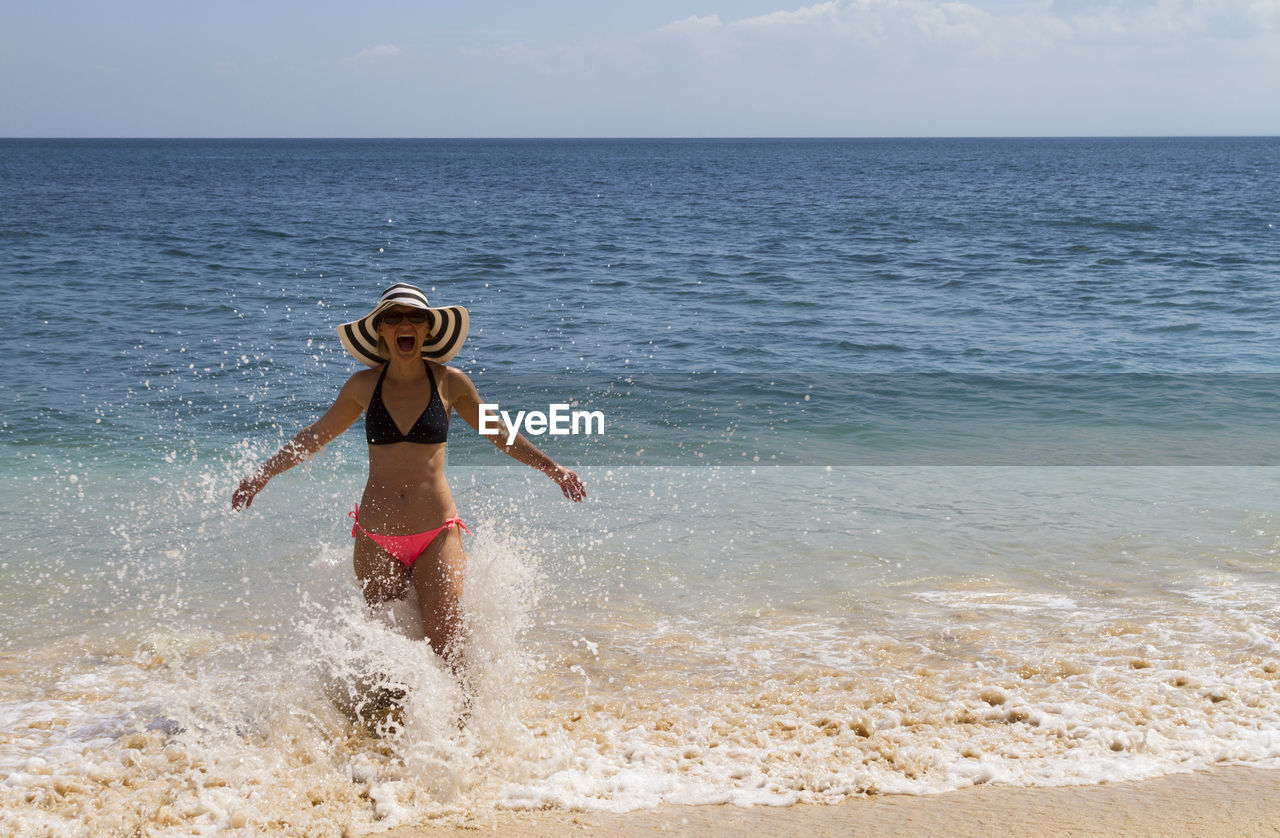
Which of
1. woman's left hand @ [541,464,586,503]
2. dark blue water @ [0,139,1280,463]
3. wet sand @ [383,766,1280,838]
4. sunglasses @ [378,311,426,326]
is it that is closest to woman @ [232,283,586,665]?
sunglasses @ [378,311,426,326]

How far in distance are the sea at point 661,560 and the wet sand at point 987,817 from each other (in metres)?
0.09

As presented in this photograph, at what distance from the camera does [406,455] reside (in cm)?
413

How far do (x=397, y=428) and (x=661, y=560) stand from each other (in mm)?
2980

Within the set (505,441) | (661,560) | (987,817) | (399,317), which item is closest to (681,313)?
(661,560)

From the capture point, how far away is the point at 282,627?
4.77 m

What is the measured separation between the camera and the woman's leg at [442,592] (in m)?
4.18

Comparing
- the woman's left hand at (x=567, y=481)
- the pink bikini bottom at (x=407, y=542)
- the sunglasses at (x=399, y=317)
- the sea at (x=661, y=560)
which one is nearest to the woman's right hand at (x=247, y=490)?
the pink bikini bottom at (x=407, y=542)

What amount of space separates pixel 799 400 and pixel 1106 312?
9.13 metres

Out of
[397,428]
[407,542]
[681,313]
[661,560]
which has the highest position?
[397,428]

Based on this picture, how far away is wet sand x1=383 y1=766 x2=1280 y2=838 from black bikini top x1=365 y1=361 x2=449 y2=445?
1.50 metres

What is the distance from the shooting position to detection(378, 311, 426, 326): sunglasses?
406cm

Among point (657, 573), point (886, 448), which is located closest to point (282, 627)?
point (657, 573)

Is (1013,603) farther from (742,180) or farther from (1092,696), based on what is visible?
(742,180)

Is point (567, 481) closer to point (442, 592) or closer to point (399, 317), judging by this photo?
point (442, 592)
